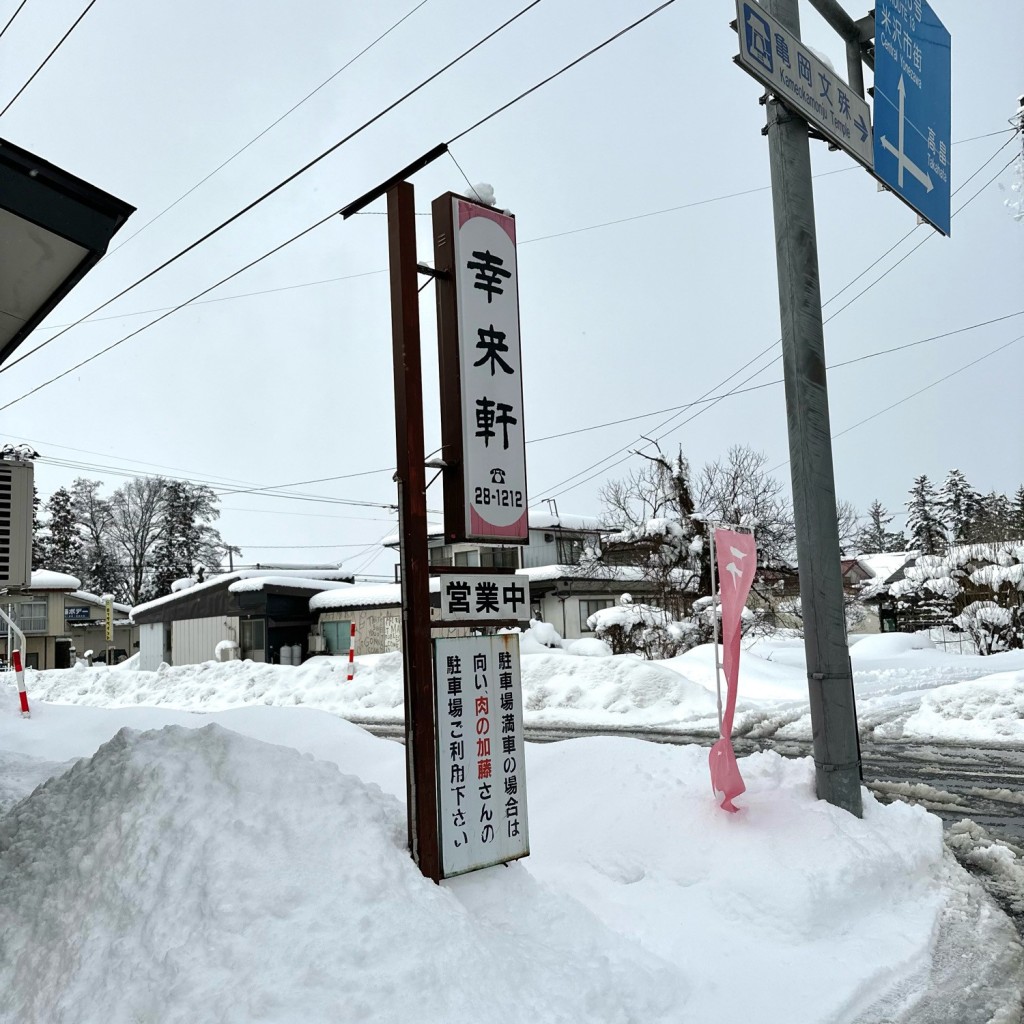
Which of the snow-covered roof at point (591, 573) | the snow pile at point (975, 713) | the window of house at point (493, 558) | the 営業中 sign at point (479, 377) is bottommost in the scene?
the snow pile at point (975, 713)

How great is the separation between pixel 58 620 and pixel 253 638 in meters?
16.3

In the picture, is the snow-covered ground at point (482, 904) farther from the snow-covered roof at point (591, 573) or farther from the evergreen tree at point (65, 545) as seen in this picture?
the evergreen tree at point (65, 545)

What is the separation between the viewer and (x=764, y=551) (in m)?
21.6

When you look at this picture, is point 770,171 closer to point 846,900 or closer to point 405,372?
point 405,372

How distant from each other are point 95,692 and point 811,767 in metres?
20.6

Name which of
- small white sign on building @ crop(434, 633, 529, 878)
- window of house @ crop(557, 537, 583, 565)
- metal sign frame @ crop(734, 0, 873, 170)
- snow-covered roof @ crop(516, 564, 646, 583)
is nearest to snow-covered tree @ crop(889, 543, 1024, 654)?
snow-covered roof @ crop(516, 564, 646, 583)

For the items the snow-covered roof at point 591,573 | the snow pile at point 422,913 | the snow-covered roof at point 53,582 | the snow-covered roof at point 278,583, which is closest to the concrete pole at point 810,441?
the snow pile at point 422,913

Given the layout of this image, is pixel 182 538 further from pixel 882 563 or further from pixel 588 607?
pixel 882 563

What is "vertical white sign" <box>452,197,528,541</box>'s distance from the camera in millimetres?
4559

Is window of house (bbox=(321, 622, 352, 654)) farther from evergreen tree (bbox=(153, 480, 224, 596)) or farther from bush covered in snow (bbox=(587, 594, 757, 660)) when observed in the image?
evergreen tree (bbox=(153, 480, 224, 596))

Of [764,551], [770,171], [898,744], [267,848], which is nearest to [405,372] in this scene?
[267,848]

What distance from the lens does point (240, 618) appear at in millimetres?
28828

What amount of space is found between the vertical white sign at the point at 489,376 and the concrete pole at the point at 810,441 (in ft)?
8.33

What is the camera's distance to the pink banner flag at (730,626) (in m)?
5.60
